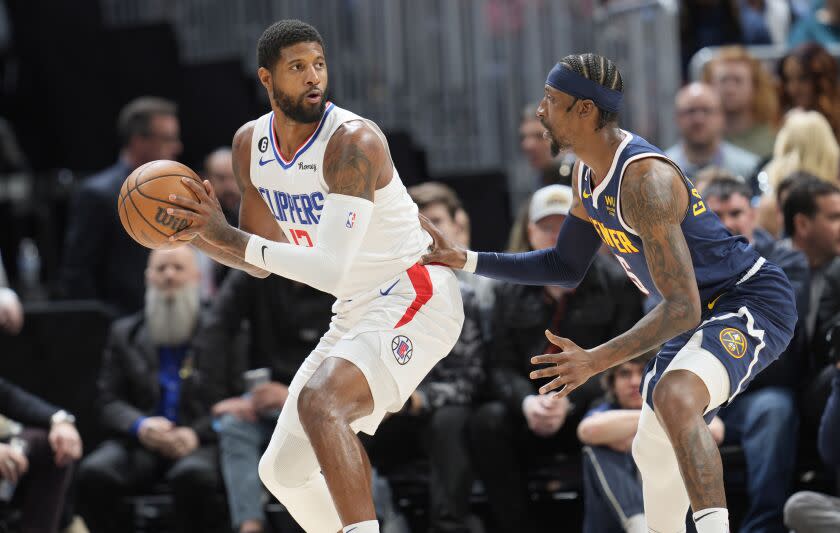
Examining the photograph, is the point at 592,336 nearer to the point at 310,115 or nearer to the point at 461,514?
the point at 461,514

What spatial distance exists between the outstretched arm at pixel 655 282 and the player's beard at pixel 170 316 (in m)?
3.46

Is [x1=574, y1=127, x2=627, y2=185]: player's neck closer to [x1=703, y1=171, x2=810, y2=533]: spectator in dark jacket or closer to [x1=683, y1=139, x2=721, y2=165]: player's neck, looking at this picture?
Answer: [x1=703, y1=171, x2=810, y2=533]: spectator in dark jacket

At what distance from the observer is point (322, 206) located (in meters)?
4.91

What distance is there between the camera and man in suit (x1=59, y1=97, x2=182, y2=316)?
8.30 metres

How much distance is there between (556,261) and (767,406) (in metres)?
1.66

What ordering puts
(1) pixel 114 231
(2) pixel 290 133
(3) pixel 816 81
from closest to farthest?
(2) pixel 290 133 < (3) pixel 816 81 < (1) pixel 114 231

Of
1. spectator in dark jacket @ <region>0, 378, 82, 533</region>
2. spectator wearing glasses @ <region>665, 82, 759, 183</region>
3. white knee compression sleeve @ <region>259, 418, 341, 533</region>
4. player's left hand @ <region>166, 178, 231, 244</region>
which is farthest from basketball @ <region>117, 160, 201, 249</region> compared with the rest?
spectator wearing glasses @ <region>665, 82, 759, 183</region>

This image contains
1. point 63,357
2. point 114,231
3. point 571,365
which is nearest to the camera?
point 571,365

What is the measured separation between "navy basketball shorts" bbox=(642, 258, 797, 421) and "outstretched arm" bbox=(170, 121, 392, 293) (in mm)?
1323

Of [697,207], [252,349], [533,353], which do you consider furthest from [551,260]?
[252,349]

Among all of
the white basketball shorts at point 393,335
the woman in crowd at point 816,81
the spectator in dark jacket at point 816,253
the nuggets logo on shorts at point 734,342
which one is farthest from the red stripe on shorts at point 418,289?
the woman in crowd at point 816,81

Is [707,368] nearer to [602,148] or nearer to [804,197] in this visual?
[602,148]

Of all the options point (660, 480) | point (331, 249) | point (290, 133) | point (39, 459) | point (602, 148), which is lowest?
point (39, 459)

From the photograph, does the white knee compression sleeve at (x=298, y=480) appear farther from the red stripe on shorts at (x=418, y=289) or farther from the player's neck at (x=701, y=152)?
the player's neck at (x=701, y=152)
